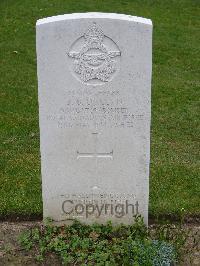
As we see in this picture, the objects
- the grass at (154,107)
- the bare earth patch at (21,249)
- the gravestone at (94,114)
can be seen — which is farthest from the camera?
the grass at (154,107)

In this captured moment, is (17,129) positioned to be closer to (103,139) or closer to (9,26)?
(103,139)

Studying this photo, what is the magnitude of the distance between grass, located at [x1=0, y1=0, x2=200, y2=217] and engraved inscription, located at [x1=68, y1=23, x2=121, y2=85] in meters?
1.50

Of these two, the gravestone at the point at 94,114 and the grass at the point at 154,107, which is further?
the grass at the point at 154,107

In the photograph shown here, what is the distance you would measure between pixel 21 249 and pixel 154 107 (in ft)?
12.6

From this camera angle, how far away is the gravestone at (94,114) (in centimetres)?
447

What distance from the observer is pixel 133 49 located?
4484 mm

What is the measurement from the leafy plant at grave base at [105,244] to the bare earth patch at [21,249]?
0.19 ft

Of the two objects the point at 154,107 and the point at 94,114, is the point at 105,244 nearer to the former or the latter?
the point at 94,114

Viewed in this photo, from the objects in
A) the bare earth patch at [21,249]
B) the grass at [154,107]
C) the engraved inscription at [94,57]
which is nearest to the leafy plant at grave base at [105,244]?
the bare earth patch at [21,249]

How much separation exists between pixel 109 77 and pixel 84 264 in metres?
1.43

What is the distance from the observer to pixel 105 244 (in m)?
4.81

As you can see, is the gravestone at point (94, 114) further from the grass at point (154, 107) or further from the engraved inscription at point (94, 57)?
the grass at point (154, 107)

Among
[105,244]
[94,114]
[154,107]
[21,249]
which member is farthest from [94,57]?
[154,107]

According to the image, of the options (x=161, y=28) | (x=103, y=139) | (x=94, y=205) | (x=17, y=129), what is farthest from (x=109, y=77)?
(x=161, y=28)
